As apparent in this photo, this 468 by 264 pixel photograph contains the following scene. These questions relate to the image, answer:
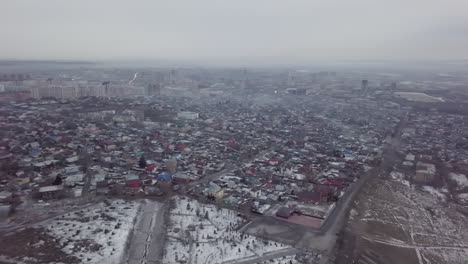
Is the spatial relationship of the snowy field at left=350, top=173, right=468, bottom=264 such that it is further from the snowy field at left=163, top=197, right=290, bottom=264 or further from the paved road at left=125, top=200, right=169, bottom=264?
the paved road at left=125, top=200, right=169, bottom=264

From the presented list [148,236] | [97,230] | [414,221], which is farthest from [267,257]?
[414,221]

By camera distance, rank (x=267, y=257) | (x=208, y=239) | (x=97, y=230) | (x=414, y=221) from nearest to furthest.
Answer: (x=267, y=257) → (x=208, y=239) → (x=97, y=230) → (x=414, y=221)

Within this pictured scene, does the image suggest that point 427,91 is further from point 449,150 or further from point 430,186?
point 430,186

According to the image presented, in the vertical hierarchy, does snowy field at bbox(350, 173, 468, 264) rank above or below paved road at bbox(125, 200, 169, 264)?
below

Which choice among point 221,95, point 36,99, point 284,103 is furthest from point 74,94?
point 284,103

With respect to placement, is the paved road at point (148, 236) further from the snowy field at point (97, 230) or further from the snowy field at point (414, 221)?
the snowy field at point (414, 221)

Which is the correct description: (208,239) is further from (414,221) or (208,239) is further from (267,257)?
(414,221)

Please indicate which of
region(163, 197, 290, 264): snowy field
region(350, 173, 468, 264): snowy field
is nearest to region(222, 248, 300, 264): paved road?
region(163, 197, 290, 264): snowy field
